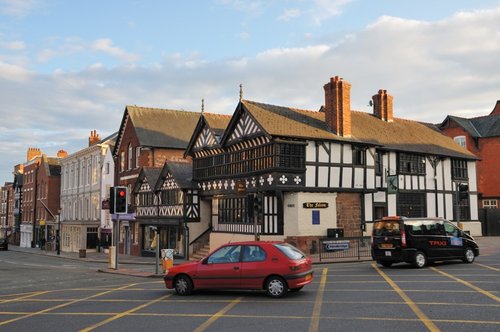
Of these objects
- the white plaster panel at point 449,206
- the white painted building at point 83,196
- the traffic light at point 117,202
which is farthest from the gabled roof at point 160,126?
the white plaster panel at point 449,206

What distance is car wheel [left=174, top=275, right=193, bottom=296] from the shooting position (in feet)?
44.2

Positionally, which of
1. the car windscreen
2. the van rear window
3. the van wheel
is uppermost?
the van rear window

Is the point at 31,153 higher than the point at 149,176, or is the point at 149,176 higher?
the point at 31,153

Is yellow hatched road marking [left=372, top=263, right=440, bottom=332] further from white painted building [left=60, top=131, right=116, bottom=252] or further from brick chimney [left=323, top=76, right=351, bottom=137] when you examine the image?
white painted building [left=60, top=131, right=116, bottom=252]

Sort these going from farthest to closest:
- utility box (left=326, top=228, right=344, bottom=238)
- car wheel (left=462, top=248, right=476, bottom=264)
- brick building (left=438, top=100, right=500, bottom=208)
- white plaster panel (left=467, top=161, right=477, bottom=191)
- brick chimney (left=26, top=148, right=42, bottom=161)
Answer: brick chimney (left=26, top=148, right=42, bottom=161) < brick building (left=438, top=100, right=500, bottom=208) < white plaster panel (left=467, top=161, right=477, bottom=191) < utility box (left=326, top=228, right=344, bottom=238) < car wheel (left=462, top=248, right=476, bottom=264)

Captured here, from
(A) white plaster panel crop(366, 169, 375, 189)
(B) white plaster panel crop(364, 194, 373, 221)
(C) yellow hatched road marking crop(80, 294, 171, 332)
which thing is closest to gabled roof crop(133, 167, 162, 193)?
(B) white plaster panel crop(364, 194, 373, 221)

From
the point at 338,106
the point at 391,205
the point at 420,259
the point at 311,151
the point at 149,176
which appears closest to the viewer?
the point at 420,259

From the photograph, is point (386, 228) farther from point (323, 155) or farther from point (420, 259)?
point (323, 155)

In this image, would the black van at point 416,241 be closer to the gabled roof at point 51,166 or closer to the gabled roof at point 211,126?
the gabled roof at point 211,126

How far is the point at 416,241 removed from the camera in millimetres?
18531

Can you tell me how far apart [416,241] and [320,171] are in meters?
9.78

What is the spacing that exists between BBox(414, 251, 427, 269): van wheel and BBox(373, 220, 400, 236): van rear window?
1.13 m

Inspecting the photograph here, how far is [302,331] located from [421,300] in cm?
407

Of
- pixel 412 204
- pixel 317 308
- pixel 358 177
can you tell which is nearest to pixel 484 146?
pixel 412 204
